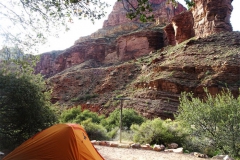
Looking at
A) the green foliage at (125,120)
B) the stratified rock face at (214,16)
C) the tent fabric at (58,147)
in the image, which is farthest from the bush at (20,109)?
the stratified rock face at (214,16)

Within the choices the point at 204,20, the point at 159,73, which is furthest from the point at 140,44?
the point at 159,73

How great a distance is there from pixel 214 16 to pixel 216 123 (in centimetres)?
2978

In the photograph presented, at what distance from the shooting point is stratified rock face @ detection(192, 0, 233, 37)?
33.7 m

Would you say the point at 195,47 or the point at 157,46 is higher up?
the point at 157,46

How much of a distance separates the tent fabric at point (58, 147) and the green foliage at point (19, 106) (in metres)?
2.94

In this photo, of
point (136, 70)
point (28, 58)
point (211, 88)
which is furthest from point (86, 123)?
point (136, 70)

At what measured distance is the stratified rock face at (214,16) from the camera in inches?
1326

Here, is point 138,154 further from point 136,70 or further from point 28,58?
point 136,70

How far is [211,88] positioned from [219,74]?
6.76 ft

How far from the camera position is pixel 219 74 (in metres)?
23.6

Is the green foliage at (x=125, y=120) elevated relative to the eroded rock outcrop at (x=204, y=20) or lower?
lower

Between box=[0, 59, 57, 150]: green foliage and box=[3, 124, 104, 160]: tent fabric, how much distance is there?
9.66 feet

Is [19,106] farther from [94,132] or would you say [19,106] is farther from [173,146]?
[173,146]

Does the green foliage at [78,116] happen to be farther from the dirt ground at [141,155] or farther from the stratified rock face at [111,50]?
the stratified rock face at [111,50]
